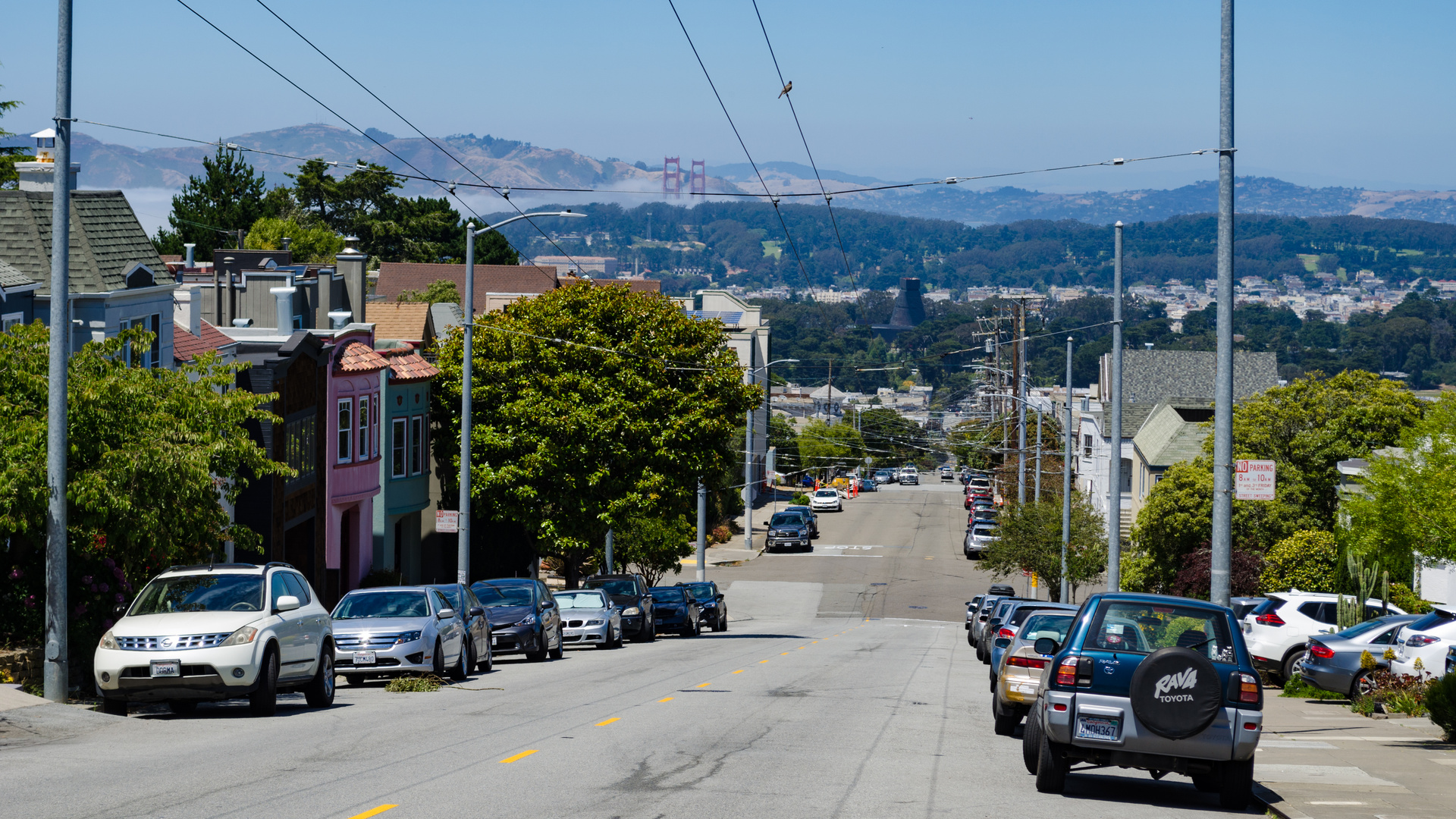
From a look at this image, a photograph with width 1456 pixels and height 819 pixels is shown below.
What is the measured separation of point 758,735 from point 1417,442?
13880 millimetres

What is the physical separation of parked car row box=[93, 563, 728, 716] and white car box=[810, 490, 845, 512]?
2912 inches

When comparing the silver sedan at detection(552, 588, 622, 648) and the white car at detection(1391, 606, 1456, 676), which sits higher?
the white car at detection(1391, 606, 1456, 676)

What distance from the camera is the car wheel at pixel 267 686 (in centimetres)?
1622

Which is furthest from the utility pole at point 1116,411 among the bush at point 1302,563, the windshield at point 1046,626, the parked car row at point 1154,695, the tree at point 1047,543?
the parked car row at point 1154,695

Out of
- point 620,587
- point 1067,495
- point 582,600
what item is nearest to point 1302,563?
point 1067,495

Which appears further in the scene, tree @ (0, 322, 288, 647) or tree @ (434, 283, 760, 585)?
tree @ (434, 283, 760, 585)

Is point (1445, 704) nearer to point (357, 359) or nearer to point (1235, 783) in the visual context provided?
point (1235, 783)

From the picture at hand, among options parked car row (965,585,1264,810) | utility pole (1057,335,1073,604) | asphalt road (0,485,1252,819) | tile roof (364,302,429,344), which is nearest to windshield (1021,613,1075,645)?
asphalt road (0,485,1252,819)

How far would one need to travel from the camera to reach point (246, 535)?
20.4 m

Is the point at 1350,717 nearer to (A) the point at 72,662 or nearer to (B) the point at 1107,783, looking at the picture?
(B) the point at 1107,783

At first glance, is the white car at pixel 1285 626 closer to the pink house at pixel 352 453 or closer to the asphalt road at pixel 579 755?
the asphalt road at pixel 579 755

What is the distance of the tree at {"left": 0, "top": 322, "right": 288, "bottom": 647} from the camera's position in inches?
685

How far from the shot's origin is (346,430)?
37531 millimetres

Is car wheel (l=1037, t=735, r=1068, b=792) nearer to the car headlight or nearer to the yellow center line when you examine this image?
the yellow center line
